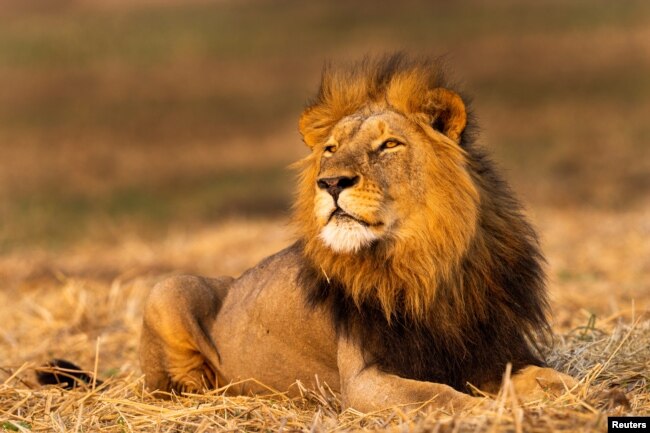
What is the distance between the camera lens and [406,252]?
4.91 meters

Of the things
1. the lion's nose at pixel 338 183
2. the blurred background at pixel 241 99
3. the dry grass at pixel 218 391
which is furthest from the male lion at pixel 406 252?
the blurred background at pixel 241 99

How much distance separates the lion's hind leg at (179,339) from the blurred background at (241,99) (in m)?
10.1

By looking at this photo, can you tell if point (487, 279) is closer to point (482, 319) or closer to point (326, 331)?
point (482, 319)

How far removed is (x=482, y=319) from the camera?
16.5 ft

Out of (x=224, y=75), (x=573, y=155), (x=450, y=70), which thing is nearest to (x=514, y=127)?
(x=573, y=155)

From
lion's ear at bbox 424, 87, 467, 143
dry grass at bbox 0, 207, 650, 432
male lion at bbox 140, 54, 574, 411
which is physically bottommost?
dry grass at bbox 0, 207, 650, 432

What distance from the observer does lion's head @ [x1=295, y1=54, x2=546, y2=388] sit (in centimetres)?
482

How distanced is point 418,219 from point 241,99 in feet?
89.4

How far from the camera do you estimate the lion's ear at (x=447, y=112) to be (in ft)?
16.8

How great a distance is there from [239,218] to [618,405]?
48.1 feet

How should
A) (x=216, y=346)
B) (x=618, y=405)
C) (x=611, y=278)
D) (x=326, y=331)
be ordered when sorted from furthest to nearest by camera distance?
(x=611, y=278), (x=216, y=346), (x=326, y=331), (x=618, y=405)

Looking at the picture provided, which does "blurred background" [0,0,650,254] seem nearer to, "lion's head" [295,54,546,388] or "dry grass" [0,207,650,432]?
"dry grass" [0,207,650,432]

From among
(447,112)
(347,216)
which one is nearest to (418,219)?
(347,216)

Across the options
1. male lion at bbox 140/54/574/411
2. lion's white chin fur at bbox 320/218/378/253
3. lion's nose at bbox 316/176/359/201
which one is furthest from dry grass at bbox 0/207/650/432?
lion's nose at bbox 316/176/359/201
